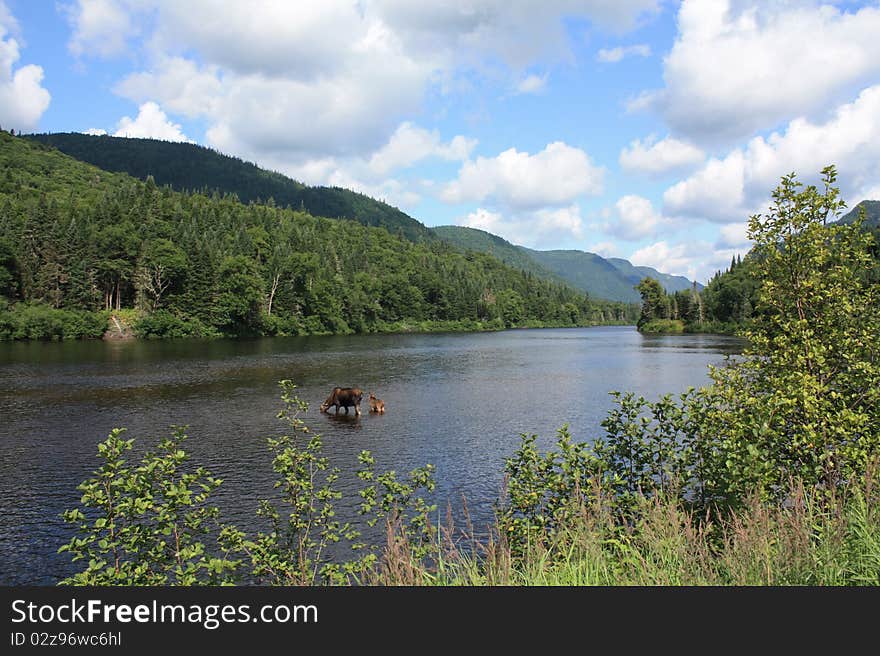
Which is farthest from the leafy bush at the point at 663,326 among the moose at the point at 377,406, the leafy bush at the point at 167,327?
the moose at the point at 377,406

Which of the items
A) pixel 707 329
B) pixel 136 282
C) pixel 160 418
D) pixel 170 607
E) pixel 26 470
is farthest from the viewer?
pixel 707 329

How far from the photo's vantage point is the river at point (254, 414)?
1936 centimetres

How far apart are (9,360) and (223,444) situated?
49.0m

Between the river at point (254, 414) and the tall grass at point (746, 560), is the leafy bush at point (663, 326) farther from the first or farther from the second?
the tall grass at point (746, 560)

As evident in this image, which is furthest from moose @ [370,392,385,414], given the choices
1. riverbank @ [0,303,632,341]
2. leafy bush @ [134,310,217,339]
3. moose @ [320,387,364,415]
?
leafy bush @ [134,310,217,339]

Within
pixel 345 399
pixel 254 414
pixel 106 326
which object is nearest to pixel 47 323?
pixel 106 326

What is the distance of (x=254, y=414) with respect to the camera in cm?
3425

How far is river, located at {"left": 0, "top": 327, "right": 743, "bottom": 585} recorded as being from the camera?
63.5 ft

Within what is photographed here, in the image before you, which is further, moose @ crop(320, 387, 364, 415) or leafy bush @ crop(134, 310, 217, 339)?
leafy bush @ crop(134, 310, 217, 339)

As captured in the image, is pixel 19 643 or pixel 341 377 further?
pixel 341 377

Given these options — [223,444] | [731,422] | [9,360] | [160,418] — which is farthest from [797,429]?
[9,360]

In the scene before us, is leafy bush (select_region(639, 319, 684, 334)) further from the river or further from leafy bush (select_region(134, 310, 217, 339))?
leafy bush (select_region(134, 310, 217, 339))

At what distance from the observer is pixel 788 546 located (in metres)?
7.16

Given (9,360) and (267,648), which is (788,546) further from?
(9,360)
